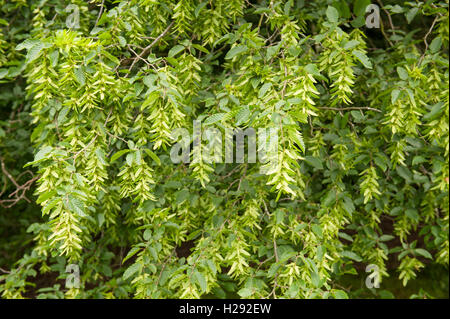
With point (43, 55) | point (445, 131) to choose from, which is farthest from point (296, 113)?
point (43, 55)

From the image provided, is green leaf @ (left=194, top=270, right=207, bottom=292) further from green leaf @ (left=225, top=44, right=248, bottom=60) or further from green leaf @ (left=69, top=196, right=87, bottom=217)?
green leaf @ (left=225, top=44, right=248, bottom=60)

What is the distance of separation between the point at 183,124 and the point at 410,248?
5.18 feet

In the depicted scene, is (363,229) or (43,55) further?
(363,229)

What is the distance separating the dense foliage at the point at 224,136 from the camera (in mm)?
1584

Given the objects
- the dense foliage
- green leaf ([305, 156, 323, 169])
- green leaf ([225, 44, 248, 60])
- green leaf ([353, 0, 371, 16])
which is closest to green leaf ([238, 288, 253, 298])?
the dense foliage

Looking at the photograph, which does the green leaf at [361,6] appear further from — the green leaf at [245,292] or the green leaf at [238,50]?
the green leaf at [245,292]

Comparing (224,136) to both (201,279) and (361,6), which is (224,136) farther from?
(361,6)

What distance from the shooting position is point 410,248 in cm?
244

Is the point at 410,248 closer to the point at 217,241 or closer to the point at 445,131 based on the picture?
the point at 445,131

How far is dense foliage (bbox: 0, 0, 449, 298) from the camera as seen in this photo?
158cm

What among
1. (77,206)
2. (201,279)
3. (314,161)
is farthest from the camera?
(314,161)

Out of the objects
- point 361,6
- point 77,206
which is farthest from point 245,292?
point 361,6

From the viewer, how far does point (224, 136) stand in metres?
1.73

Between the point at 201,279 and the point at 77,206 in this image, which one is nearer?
the point at 77,206
